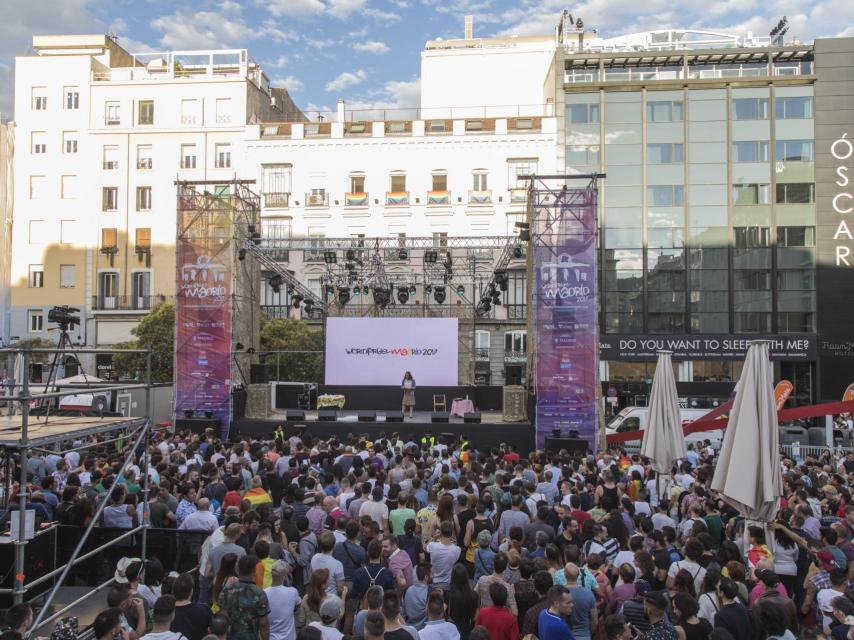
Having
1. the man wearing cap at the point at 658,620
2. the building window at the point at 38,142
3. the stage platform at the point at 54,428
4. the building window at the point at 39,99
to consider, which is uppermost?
the building window at the point at 39,99

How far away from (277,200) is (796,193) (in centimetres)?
2816

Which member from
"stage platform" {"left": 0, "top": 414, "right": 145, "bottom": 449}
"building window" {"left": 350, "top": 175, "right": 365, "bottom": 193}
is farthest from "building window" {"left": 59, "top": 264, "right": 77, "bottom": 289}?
"stage platform" {"left": 0, "top": 414, "right": 145, "bottom": 449}

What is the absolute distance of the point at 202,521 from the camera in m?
7.75

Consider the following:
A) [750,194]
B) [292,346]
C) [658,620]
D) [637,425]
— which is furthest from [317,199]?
[658,620]

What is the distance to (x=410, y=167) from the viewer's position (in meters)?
36.8

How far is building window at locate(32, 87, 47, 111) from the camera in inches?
1518

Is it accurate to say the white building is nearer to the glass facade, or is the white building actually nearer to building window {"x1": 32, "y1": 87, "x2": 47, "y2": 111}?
building window {"x1": 32, "y1": 87, "x2": 47, "y2": 111}

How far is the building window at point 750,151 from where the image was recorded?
3572 centimetres

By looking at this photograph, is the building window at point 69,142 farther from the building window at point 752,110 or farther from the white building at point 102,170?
the building window at point 752,110

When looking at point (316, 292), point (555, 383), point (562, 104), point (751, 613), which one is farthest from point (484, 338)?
point (751, 613)

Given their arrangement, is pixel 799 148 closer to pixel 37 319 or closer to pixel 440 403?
pixel 440 403

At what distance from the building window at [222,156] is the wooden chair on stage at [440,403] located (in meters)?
21.7

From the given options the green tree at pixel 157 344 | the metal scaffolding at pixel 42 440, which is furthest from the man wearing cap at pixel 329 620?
the green tree at pixel 157 344

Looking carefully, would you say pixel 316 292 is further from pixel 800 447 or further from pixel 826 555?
pixel 826 555
